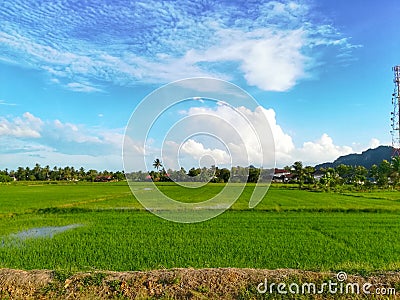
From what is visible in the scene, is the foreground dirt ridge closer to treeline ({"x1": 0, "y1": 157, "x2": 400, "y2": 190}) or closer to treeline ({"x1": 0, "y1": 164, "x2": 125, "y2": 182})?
treeline ({"x1": 0, "y1": 157, "x2": 400, "y2": 190})

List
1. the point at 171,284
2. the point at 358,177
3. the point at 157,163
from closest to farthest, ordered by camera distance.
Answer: the point at 171,284, the point at 157,163, the point at 358,177

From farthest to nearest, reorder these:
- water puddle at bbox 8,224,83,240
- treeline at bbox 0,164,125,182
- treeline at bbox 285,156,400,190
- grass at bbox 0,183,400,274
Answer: treeline at bbox 0,164,125,182, treeline at bbox 285,156,400,190, water puddle at bbox 8,224,83,240, grass at bbox 0,183,400,274

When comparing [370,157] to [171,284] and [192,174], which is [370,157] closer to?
[192,174]

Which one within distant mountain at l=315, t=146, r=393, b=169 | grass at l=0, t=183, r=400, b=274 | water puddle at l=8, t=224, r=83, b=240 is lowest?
water puddle at l=8, t=224, r=83, b=240

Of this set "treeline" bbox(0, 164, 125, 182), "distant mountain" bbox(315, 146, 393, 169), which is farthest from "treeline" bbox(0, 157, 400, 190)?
"distant mountain" bbox(315, 146, 393, 169)

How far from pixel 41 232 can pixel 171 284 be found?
8670 millimetres

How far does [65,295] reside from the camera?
493cm

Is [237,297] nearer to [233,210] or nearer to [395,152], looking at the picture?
[233,210]

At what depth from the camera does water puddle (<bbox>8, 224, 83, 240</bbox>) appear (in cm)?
1127

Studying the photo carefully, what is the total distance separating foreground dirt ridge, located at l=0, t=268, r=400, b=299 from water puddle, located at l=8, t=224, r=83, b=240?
20.8 feet

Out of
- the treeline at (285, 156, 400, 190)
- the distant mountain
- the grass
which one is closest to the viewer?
the grass

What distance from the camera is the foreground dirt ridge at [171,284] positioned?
16.1ft

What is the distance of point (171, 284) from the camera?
5.07 metres

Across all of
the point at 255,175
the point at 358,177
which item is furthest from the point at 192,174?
the point at 358,177
